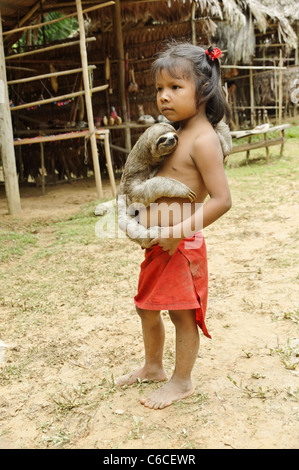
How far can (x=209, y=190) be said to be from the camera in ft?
5.51

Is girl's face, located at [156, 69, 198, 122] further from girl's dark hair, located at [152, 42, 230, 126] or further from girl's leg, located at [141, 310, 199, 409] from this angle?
girl's leg, located at [141, 310, 199, 409]

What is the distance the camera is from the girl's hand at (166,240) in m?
1.67

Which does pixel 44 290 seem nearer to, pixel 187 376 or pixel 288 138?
pixel 187 376

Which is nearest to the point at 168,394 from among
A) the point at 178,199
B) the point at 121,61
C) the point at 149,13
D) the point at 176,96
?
the point at 178,199

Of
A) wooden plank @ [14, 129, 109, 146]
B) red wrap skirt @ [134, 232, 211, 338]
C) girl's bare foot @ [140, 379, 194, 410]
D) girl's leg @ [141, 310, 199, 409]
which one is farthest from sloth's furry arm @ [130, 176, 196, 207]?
wooden plank @ [14, 129, 109, 146]

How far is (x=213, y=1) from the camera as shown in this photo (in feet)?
25.9

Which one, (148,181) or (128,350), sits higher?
(148,181)

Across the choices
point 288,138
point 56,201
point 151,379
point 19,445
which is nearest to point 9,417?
point 19,445

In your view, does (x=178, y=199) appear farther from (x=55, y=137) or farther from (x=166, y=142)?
(x=55, y=137)

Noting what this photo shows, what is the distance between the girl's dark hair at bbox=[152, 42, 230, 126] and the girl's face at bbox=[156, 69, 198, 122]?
17mm

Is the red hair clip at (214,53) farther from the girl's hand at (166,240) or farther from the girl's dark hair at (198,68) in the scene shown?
the girl's hand at (166,240)

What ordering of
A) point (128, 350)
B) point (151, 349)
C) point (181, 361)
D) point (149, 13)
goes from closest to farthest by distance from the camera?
point (181, 361) < point (151, 349) < point (128, 350) < point (149, 13)

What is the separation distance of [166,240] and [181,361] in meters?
0.56

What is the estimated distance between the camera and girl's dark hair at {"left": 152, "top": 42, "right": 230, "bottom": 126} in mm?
1654
